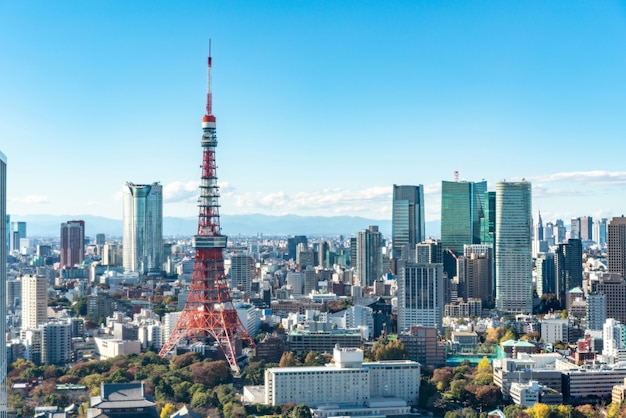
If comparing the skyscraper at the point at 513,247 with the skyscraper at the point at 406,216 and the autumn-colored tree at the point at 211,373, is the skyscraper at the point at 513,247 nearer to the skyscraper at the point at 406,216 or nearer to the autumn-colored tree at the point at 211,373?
the skyscraper at the point at 406,216

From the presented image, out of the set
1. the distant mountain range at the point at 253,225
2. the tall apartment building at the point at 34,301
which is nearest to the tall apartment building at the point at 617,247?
the tall apartment building at the point at 34,301

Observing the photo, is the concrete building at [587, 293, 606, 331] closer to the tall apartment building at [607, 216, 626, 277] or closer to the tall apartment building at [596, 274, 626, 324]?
the tall apartment building at [596, 274, 626, 324]

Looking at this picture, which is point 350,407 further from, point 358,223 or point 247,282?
point 358,223

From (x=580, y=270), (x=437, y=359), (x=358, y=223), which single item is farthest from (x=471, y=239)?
(x=358, y=223)

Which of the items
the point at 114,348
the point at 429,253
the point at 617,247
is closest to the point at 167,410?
the point at 114,348

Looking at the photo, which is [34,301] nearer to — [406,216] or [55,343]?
[55,343]

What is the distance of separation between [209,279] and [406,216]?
854 inches

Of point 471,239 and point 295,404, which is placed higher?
point 471,239

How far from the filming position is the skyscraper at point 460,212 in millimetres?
34969

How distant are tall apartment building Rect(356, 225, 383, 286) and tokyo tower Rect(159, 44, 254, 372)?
1617 cm

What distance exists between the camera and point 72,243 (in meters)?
41.6

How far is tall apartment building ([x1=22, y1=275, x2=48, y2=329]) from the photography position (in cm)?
2167

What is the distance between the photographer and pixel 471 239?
3478 cm

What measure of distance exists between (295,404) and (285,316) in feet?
37.2
